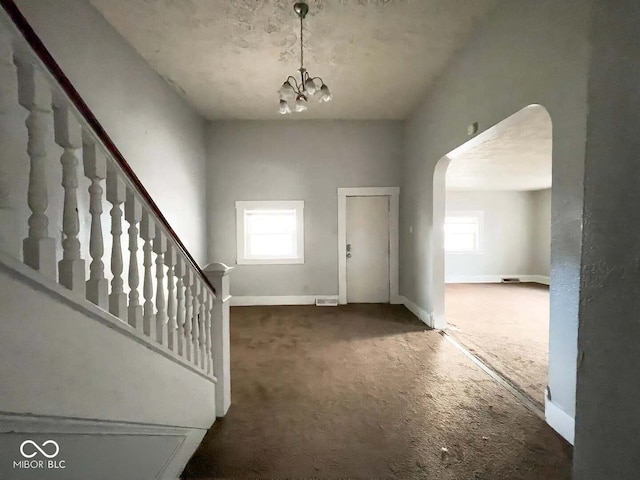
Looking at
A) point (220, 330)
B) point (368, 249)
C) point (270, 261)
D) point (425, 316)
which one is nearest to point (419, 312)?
point (425, 316)

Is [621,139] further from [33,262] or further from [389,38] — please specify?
[389,38]

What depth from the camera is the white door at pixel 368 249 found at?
530 centimetres

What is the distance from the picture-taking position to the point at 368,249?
535 centimetres

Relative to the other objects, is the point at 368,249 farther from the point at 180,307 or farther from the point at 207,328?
the point at 180,307

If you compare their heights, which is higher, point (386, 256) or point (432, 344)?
point (386, 256)

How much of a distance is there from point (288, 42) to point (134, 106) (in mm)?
1598

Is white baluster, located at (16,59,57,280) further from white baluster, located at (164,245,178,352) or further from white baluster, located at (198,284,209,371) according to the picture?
white baluster, located at (198,284,209,371)

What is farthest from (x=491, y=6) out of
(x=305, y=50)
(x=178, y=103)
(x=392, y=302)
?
(x=392, y=302)

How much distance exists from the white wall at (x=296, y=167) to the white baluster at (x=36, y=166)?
4421 millimetres

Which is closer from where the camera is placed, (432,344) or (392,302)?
(432,344)

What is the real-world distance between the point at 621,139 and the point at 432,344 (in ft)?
10.4

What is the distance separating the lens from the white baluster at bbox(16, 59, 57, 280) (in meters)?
0.85

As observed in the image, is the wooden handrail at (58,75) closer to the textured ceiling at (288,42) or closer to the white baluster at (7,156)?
the white baluster at (7,156)

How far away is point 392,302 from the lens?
210 inches
